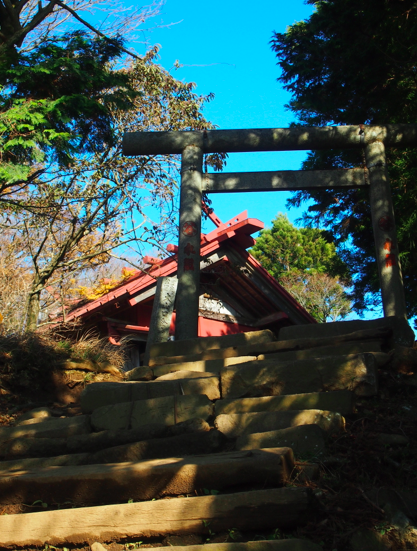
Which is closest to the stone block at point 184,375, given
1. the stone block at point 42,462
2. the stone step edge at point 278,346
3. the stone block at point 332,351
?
the stone step edge at point 278,346

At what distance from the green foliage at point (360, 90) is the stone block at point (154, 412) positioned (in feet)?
20.4

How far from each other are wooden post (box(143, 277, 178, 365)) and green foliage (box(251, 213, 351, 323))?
58.8 ft

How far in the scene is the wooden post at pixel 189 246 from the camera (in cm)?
735

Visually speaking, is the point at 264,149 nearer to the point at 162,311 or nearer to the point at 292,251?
the point at 162,311

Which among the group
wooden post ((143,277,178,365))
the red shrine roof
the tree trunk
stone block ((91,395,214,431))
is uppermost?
the red shrine roof

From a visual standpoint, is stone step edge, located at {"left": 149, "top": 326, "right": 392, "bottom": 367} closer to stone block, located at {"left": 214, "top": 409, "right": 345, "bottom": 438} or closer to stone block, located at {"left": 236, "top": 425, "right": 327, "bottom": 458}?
stone block, located at {"left": 214, "top": 409, "right": 345, "bottom": 438}

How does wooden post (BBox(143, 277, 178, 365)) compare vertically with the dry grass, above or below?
above

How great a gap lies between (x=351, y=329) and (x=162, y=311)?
287 centimetres

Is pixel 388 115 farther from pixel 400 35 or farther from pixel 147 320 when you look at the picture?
pixel 147 320

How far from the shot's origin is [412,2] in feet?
27.0

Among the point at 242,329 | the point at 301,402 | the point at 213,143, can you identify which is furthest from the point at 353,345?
the point at 242,329

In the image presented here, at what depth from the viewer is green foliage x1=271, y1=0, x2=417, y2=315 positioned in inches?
358

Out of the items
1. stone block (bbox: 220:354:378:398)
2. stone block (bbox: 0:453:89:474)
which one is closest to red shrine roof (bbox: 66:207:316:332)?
stone block (bbox: 220:354:378:398)

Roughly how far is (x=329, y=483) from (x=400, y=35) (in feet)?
27.0
